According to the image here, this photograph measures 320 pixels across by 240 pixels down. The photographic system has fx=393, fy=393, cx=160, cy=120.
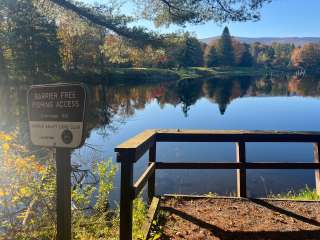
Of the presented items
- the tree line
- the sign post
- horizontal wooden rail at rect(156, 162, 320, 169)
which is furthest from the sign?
the tree line

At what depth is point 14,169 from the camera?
4.91 metres

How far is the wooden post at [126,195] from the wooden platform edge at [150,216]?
320 mm

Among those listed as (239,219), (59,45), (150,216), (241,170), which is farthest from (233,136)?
(59,45)

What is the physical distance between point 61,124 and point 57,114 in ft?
0.29

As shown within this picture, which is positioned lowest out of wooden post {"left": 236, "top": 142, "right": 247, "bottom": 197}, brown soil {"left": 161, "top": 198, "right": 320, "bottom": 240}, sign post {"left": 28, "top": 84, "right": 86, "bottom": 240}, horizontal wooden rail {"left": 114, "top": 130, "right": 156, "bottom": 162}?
brown soil {"left": 161, "top": 198, "right": 320, "bottom": 240}

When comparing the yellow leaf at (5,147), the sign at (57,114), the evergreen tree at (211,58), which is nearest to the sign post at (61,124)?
the sign at (57,114)

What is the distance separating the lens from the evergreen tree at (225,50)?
113 meters

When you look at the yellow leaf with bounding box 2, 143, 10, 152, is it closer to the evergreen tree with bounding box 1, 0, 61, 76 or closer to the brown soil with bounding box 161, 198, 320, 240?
the brown soil with bounding box 161, 198, 320, 240

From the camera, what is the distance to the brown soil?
496cm

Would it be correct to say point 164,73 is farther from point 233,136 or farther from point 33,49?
point 233,136

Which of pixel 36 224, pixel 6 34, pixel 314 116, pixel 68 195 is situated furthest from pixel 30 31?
pixel 68 195

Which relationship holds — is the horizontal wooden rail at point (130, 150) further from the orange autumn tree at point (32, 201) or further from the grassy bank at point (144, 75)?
the grassy bank at point (144, 75)

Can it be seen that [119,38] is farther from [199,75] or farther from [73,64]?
[199,75]

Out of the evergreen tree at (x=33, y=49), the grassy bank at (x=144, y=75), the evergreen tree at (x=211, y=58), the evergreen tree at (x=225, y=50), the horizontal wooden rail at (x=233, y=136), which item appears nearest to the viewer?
the horizontal wooden rail at (x=233, y=136)
